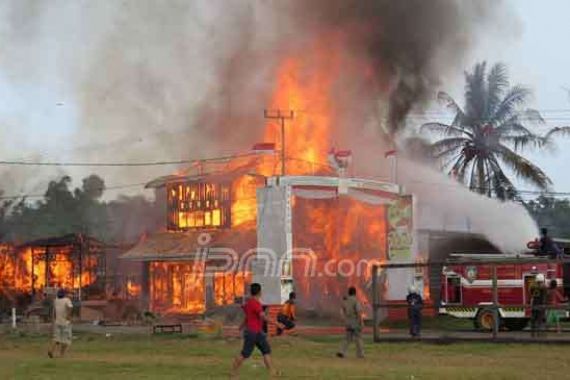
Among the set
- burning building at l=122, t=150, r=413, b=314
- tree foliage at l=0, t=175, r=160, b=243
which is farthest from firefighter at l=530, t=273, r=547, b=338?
tree foliage at l=0, t=175, r=160, b=243

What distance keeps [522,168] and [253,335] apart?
102 ft

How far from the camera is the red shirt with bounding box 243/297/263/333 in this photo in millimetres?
16484

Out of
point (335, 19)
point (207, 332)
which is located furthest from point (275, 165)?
point (207, 332)

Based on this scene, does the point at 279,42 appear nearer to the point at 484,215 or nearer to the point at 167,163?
the point at 167,163

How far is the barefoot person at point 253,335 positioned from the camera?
1625 centimetres

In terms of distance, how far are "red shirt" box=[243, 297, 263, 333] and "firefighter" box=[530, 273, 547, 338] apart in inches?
340

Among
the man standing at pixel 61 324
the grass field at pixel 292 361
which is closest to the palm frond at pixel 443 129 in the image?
A: the grass field at pixel 292 361

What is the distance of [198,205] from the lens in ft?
133

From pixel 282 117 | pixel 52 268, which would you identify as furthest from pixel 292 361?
pixel 52 268

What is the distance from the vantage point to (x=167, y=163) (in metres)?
45.4

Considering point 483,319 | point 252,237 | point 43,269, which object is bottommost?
point 483,319

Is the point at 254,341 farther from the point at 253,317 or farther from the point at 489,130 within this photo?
the point at 489,130

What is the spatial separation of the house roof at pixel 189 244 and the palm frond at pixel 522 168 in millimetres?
14313

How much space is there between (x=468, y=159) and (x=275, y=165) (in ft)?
40.2
